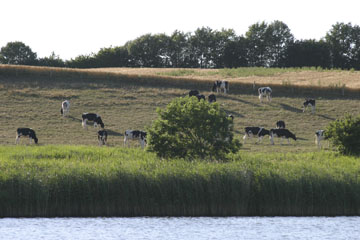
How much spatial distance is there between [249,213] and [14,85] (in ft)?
149

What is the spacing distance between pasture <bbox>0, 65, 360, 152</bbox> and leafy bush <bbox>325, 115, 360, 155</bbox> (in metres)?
3.64

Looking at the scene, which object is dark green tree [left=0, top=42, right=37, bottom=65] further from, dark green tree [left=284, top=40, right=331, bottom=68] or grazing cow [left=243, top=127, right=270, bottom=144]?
grazing cow [left=243, top=127, right=270, bottom=144]

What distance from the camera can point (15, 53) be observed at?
128m

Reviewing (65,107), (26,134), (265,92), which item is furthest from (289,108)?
(26,134)

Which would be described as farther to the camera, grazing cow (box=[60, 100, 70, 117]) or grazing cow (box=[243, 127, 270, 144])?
grazing cow (box=[60, 100, 70, 117])

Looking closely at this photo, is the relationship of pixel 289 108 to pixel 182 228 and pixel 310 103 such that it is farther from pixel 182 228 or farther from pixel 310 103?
pixel 182 228

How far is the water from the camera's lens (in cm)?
2484

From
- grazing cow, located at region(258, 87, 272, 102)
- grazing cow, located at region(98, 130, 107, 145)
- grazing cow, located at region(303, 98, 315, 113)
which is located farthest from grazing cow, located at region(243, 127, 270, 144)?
grazing cow, located at region(258, 87, 272, 102)

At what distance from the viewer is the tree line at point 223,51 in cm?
12250

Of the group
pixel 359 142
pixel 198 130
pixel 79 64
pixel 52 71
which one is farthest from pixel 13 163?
pixel 79 64

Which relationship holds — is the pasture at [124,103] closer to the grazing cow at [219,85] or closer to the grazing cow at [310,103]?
the grazing cow at [310,103]

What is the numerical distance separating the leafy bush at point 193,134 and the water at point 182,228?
9.47m

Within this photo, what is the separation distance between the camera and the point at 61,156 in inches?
1505

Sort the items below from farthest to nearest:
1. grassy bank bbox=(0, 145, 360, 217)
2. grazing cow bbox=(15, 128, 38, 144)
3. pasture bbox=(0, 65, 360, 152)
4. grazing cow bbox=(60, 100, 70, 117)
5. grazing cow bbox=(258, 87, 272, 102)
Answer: grazing cow bbox=(258, 87, 272, 102) < grazing cow bbox=(60, 100, 70, 117) < pasture bbox=(0, 65, 360, 152) < grazing cow bbox=(15, 128, 38, 144) < grassy bank bbox=(0, 145, 360, 217)
